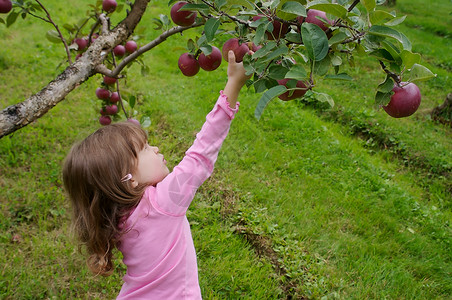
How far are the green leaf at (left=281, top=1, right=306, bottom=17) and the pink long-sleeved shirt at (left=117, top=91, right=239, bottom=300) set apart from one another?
32 centimetres

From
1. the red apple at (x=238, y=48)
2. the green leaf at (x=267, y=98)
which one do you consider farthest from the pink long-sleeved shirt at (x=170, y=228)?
the green leaf at (x=267, y=98)

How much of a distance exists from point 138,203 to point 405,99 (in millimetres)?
890

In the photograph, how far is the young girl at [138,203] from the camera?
1.16 m

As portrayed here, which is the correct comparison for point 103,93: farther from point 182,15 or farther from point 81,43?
Answer: point 182,15

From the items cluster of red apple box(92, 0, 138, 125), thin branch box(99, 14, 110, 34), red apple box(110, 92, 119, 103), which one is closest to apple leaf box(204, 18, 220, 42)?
thin branch box(99, 14, 110, 34)

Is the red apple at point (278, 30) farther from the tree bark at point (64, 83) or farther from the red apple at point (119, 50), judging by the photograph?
the red apple at point (119, 50)

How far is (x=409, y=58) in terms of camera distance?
84 cm

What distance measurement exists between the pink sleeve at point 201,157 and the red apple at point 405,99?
441mm

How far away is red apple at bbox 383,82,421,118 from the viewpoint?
0.91 meters

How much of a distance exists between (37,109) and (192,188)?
2.23 feet

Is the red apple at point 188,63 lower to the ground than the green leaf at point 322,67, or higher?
lower

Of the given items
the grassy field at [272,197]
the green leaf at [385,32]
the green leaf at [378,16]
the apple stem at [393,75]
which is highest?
the green leaf at [378,16]

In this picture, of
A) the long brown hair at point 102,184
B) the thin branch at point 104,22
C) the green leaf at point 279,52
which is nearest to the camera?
the green leaf at point 279,52

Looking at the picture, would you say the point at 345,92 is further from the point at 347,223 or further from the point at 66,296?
the point at 66,296
